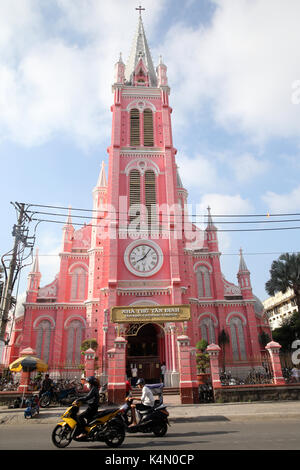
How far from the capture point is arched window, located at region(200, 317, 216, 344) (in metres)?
26.4

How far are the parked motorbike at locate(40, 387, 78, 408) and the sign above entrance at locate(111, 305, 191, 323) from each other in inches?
154

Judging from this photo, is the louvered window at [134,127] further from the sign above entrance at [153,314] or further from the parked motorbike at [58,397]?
the parked motorbike at [58,397]

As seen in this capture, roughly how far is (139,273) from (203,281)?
28.6 ft

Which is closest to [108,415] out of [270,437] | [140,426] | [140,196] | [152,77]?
[140,426]

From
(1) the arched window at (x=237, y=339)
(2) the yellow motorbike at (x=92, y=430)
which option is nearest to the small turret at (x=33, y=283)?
(1) the arched window at (x=237, y=339)

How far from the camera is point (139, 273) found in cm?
2200

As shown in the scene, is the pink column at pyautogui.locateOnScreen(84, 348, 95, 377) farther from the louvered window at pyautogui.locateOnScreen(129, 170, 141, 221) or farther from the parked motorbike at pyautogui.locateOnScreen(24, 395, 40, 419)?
the louvered window at pyautogui.locateOnScreen(129, 170, 141, 221)

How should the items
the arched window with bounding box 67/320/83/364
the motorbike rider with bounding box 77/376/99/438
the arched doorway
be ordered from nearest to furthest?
the motorbike rider with bounding box 77/376/99/438 < the arched doorway < the arched window with bounding box 67/320/83/364

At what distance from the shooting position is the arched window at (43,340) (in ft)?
79.9

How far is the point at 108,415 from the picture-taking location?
6.84 m

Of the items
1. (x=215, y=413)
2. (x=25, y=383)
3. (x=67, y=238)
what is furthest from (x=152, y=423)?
(x=67, y=238)

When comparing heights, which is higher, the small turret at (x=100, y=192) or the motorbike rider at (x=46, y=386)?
the small turret at (x=100, y=192)

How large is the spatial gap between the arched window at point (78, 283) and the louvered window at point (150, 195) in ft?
25.9

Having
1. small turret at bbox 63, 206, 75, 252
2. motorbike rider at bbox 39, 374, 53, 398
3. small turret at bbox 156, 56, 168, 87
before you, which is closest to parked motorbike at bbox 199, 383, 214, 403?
motorbike rider at bbox 39, 374, 53, 398
